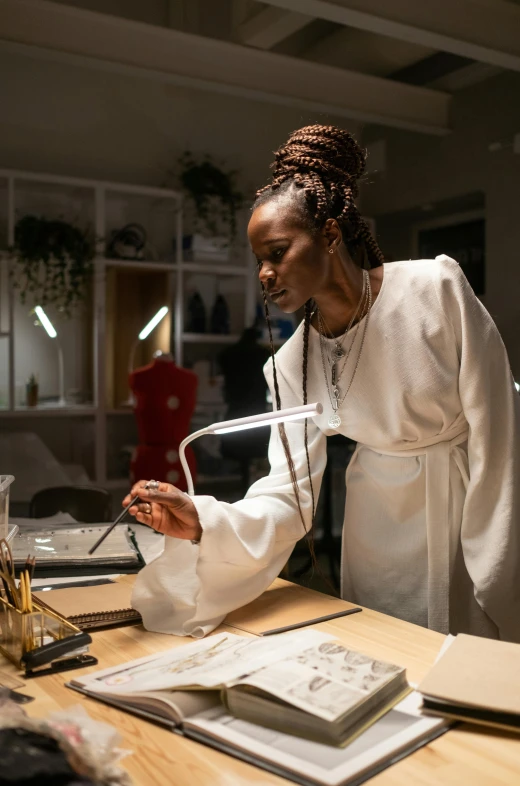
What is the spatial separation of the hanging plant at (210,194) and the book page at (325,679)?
4.72 meters

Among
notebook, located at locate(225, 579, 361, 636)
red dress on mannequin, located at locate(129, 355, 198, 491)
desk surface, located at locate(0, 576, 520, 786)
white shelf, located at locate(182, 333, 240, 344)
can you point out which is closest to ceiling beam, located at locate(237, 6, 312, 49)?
white shelf, located at locate(182, 333, 240, 344)

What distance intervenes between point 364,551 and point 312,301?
61cm

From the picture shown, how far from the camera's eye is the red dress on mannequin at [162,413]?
4.13 metres

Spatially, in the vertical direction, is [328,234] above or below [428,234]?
below

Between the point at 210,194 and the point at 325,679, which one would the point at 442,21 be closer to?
the point at 210,194

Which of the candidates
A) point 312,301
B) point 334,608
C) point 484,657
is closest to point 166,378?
point 312,301

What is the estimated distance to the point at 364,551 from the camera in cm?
182

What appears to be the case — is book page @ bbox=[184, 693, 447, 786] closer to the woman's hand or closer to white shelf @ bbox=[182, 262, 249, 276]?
the woman's hand

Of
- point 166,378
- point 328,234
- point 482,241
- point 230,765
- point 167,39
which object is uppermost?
point 167,39

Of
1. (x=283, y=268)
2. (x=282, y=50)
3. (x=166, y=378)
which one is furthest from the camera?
(x=282, y=50)

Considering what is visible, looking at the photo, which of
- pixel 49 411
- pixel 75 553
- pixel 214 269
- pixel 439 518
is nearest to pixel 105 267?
pixel 214 269

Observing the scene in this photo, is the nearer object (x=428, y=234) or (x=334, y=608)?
(x=334, y=608)

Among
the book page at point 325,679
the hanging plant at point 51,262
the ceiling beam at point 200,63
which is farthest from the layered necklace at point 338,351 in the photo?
the hanging plant at point 51,262

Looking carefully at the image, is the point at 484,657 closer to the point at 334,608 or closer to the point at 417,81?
the point at 334,608
